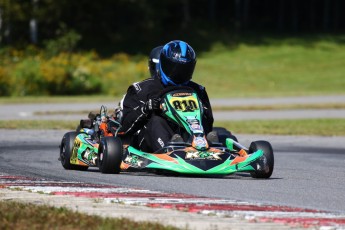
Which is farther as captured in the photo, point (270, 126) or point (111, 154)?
point (270, 126)

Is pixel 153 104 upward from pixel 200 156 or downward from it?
upward

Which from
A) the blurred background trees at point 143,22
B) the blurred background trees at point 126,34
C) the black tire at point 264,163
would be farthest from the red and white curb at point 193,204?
the blurred background trees at point 143,22

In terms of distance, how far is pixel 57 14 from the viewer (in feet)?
169

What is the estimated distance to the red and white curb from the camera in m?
6.64

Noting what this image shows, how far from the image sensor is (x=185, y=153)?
987 centimetres

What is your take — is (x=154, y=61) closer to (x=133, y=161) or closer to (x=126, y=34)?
(x=133, y=161)

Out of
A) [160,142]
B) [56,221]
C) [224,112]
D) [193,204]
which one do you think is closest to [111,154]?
[160,142]

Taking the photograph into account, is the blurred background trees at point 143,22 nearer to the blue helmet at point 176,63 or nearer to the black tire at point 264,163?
the blue helmet at point 176,63

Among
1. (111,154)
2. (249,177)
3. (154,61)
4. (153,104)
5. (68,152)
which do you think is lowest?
(249,177)

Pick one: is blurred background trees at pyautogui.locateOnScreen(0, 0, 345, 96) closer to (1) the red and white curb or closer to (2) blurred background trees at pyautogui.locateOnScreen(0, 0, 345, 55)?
(2) blurred background trees at pyautogui.locateOnScreen(0, 0, 345, 55)

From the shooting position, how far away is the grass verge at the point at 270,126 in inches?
770

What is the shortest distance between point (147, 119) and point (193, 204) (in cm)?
355

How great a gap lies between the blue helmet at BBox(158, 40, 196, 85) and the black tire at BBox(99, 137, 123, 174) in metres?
1.11

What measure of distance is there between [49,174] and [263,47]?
149 feet
